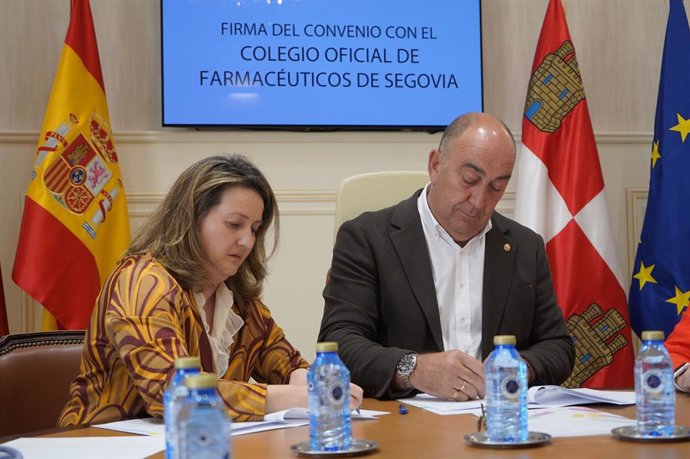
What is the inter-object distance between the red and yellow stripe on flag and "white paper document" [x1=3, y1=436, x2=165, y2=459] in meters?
2.14

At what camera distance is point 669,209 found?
166 inches

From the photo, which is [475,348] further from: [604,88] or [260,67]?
[604,88]

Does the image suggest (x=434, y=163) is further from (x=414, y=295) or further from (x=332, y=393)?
(x=332, y=393)

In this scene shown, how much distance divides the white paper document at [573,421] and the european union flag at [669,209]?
2.34m

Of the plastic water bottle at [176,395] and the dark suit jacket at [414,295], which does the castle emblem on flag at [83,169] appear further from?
the plastic water bottle at [176,395]

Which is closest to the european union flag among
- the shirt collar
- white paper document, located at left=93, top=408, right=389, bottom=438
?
the shirt collar

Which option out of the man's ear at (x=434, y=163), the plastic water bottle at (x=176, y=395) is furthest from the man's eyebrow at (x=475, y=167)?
the plastic water bottle at (x=176, y=395)

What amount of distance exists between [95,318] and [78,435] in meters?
0.37

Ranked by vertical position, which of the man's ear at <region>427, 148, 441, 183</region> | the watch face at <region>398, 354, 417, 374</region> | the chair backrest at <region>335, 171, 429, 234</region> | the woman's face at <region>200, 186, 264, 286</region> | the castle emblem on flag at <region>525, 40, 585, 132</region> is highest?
the castle emblem on flag at <region>525, 40, 585, 132</region>

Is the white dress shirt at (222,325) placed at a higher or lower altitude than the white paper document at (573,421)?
higher

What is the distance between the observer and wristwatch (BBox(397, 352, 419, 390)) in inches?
92.0

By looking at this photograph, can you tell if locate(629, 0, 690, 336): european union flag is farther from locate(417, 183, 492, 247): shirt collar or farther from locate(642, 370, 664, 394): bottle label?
locate(642, 370, 664, 394): bottle label

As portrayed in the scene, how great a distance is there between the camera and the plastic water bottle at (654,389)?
1.65m

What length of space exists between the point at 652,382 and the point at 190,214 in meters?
1.14
